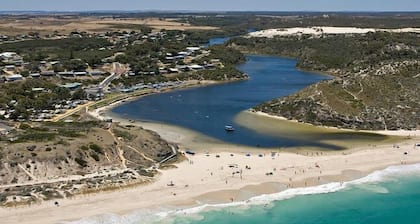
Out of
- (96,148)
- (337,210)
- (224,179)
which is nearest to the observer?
(337,210)

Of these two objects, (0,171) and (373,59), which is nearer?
(0,171)

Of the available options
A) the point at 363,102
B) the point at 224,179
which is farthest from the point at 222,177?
the point at 363,102

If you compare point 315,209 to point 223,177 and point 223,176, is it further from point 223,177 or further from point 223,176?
point 223,176

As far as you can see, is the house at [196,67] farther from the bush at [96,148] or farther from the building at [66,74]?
the bush at [96,148]

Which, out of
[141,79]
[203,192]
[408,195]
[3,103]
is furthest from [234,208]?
[141,79]

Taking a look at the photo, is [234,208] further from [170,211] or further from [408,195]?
[408,195]

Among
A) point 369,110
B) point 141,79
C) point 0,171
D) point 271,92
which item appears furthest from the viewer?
point 141,79

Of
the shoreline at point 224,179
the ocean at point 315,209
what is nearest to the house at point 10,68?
the shoreline at point 224,179
